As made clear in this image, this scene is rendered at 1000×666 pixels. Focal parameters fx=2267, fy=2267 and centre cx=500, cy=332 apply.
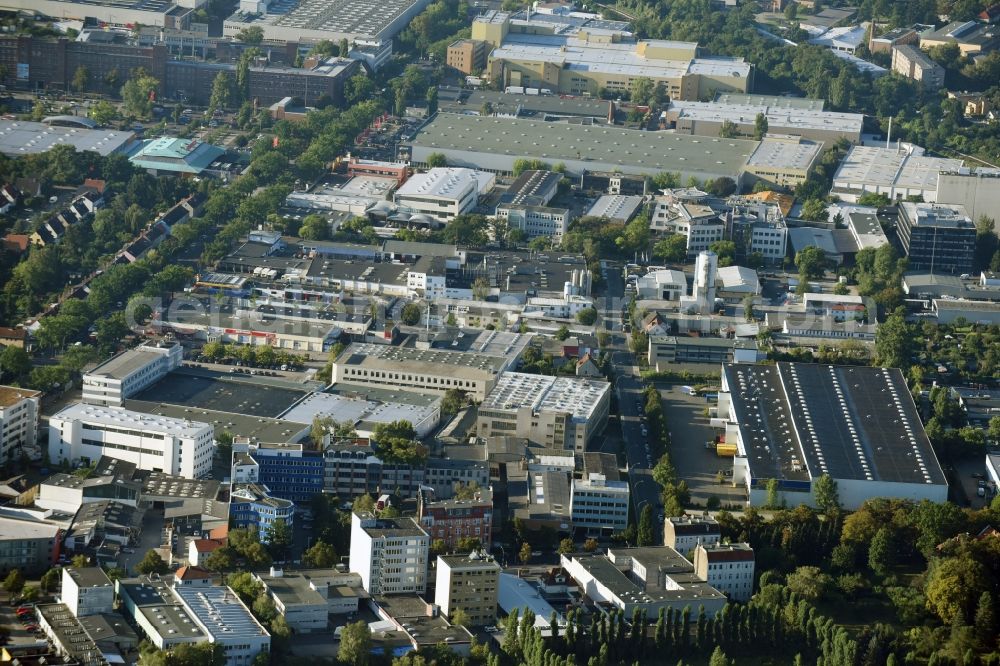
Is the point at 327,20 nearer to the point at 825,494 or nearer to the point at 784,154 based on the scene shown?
the point at 784,154

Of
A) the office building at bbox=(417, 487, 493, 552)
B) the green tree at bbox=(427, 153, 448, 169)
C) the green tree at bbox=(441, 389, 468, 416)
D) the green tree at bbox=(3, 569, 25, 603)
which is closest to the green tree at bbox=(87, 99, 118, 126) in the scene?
the green tree at bbox=(427, 153, 448, 169)

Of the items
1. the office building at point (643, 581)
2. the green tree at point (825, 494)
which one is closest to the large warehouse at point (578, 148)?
the green tree at point (825, 494)

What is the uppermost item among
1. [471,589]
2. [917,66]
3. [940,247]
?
[917,66]

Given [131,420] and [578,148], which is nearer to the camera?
[131,420]

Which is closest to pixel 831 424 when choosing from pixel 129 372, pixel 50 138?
pixel 129 372

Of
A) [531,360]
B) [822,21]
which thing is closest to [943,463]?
[531,360]

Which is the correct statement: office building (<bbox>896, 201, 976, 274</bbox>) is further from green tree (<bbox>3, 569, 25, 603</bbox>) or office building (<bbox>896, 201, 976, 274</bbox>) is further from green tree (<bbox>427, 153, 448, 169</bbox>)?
green tree (<bbox>3, 569, 25, 603</bbox>)

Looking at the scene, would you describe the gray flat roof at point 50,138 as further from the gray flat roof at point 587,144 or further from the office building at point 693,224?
the office building at point 693,224

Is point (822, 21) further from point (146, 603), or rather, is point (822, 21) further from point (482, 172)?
point (146, 603)
